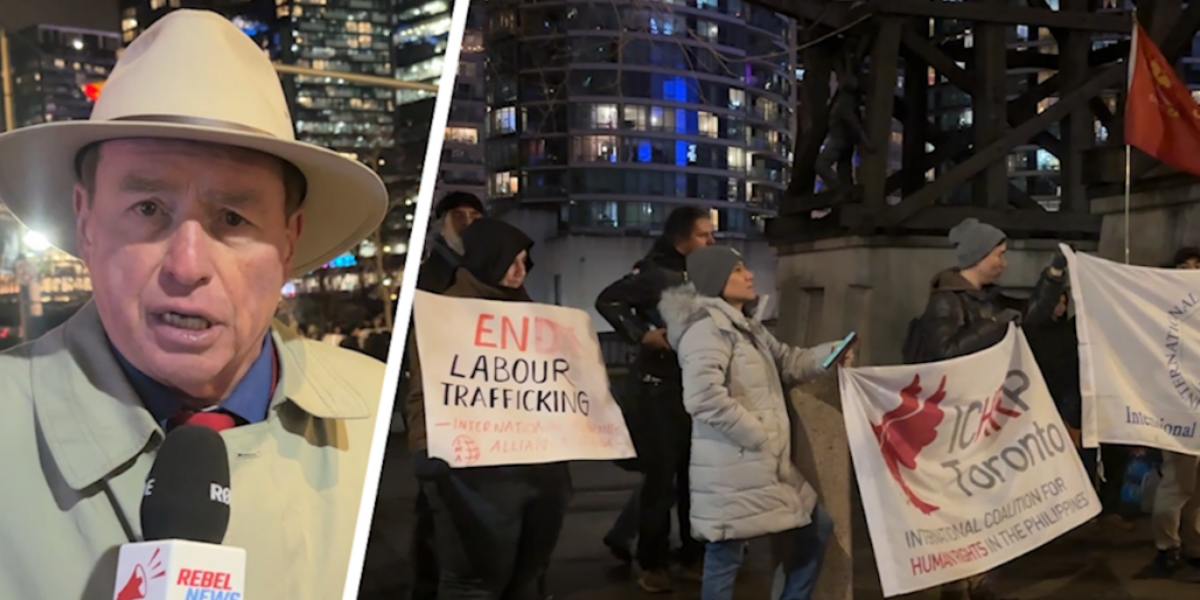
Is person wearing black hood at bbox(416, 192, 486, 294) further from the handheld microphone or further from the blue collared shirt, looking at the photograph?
the handheld microphone

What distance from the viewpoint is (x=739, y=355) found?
2.70 meters

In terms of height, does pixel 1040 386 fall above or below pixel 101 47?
below

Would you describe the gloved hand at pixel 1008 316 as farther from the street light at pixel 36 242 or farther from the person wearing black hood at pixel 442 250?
the street light at pixel 36 242

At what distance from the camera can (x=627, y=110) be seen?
11.1 ft

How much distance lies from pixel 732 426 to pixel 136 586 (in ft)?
5.31

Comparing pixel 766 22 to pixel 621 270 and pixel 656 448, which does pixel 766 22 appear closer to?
pixel 621 270

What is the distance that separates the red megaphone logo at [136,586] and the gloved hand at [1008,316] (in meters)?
2.84

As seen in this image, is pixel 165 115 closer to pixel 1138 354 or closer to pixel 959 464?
pixel 959 464

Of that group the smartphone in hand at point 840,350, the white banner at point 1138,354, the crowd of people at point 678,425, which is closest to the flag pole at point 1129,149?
the white banner at point 1138,354

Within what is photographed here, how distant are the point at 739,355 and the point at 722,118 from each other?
1.23 metres

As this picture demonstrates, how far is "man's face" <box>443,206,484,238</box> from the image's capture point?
8.84 ft

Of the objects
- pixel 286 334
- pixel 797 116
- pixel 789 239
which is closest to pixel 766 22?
pixel 797 116

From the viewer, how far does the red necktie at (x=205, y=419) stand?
5.05 ft

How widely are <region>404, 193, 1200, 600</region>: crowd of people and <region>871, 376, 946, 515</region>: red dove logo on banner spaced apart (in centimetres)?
28
